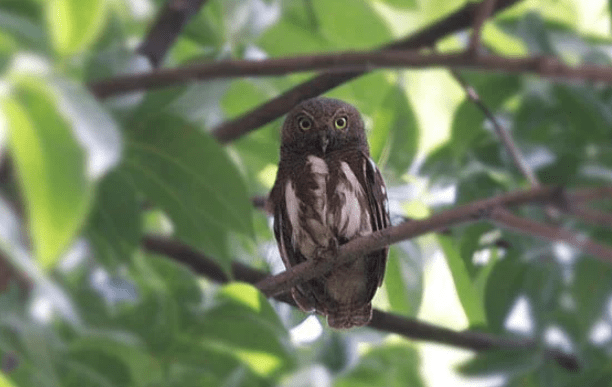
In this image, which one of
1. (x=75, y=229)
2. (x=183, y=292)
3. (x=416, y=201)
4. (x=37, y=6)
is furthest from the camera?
(x=183, y=292)

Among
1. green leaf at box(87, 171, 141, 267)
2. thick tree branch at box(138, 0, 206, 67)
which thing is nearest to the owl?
green leaf at box(87, 171, 141, 267)

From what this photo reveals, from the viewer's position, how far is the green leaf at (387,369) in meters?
1.31

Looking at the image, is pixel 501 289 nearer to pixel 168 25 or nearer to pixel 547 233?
pixel 547 233

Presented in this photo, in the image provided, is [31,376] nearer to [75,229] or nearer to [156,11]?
[75,229]

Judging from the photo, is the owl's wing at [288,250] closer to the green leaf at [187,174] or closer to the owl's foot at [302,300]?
the owl's foot at [302,300]

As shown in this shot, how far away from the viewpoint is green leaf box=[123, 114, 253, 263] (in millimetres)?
741

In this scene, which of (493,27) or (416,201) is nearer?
(416,201)

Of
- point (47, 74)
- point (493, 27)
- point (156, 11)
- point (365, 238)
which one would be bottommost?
point (365, 238)

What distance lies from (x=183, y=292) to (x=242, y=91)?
0.30 m

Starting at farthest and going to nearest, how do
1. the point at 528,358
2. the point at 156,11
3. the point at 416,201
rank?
the point at 156,11 → the point at 528,358 → the point at 416,201

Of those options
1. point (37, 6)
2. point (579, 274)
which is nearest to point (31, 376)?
point (37, 6)

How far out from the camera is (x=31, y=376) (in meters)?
0.88

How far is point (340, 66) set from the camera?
72 cm

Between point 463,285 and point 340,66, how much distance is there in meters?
0.20
